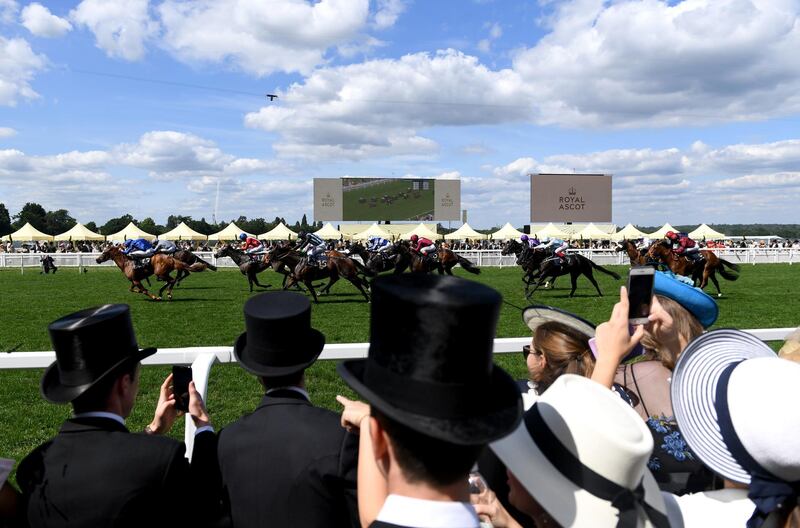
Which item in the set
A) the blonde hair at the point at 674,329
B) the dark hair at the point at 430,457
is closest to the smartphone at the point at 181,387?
the dark hair at the point at 430,457

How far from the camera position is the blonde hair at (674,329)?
8.84 ft

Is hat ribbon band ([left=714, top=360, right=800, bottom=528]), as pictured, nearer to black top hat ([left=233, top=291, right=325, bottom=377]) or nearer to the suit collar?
black top hat ([left=233, top=291, right=325, bottom=377])

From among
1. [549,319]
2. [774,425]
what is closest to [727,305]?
[549,319]

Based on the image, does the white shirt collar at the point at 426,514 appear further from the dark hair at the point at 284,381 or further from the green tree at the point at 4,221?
the green tree at the point at 4,221

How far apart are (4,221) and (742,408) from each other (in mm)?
122855

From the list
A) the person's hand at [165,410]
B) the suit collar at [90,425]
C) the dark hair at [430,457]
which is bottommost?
the person's hand at [165,410]

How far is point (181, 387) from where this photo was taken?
2.21 metres

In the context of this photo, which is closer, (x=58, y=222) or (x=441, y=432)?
(x=441, y=432)

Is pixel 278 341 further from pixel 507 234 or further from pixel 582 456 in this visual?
pixel 507 234

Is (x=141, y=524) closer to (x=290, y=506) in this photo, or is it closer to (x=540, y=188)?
(x=290, y=506)

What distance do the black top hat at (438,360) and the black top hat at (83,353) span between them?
1.10m

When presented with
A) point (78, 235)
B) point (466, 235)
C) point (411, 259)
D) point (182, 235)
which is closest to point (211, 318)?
point (411, 259)

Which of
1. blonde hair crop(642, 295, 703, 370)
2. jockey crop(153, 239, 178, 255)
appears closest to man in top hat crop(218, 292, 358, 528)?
blonde hair crop(642, 295, 703, 370)

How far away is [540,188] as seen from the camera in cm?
6731
